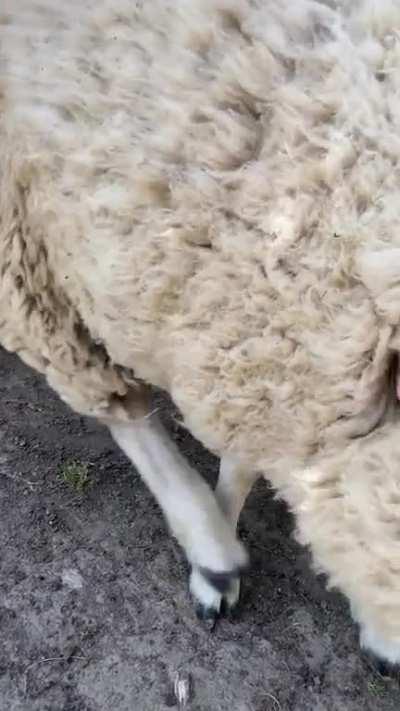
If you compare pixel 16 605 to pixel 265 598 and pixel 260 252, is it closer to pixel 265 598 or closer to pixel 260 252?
pixel 265 598

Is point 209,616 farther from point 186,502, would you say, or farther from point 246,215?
point 246,215

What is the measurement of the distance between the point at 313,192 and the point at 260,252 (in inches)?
5.3

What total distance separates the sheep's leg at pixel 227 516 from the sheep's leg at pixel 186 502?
15 mm

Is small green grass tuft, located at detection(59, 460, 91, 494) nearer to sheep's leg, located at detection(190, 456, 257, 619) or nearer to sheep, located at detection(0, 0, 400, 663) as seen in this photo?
sheep's leg, located at detection(190, 456, 257, 619)

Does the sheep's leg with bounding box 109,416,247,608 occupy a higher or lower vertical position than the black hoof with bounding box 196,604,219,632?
higher

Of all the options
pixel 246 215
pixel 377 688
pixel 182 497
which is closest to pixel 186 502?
pixel 182 497

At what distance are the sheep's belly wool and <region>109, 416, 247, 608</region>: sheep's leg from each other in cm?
52

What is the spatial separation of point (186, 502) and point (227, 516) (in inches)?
4.8

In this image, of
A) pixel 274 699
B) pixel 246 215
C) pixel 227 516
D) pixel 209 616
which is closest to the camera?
pixel 246 215

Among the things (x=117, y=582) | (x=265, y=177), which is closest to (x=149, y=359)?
(x=265, y=177)

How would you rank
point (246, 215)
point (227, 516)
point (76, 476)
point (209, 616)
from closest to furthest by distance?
1. point (246, 215)
2. point (209, 616)
3. point (227, 516)
4. point (76, 476)

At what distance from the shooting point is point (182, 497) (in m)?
2.49

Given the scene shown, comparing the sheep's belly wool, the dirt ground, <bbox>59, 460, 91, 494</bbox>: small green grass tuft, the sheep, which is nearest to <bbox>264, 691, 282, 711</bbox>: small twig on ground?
the dirt ground

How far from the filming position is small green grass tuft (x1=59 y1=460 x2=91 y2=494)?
2.75 meters
